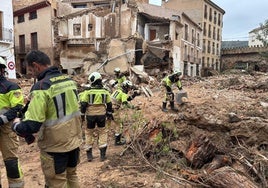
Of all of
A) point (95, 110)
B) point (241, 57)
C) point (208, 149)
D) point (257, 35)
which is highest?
point (257, 35)

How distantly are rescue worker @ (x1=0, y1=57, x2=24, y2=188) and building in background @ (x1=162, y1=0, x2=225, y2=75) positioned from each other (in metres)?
40.4

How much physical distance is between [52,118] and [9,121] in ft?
3.58

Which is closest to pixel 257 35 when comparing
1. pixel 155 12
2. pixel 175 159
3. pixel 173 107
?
pixel 155 12

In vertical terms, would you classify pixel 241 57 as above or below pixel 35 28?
below

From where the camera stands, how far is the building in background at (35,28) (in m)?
28.0

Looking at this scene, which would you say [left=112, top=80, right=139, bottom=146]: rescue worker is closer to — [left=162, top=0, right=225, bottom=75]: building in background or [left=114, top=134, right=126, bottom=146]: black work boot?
[left=114, top=134, right=126, bottom=146]: black work boot

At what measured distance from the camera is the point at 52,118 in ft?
9.61

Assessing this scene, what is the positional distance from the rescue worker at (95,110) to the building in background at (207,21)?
38.2 metres

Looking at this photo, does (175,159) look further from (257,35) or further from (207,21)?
(207,21)

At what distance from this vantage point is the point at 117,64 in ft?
81.5

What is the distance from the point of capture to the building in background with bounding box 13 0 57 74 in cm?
2798

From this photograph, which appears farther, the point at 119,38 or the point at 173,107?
the point at 119,38

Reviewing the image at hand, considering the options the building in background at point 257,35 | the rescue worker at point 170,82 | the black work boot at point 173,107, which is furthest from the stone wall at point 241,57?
the rescue worker at point 170,82

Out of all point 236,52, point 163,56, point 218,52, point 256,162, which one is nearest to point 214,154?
point 256,162
